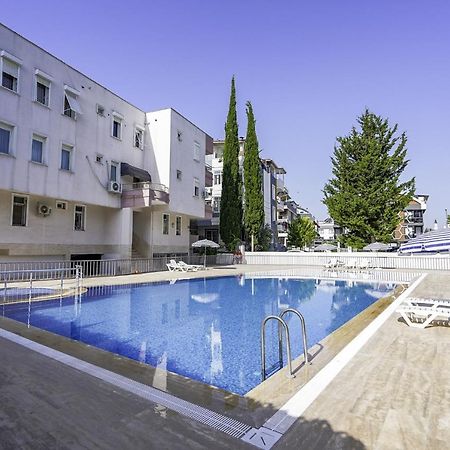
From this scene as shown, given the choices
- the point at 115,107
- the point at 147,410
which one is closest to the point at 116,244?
the point at 115,107

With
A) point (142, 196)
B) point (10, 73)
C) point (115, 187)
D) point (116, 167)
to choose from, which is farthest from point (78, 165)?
point (10, 73)

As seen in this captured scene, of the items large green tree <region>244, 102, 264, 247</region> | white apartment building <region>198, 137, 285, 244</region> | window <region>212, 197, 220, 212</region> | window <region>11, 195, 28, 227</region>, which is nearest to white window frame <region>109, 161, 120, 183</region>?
window <region>11, 195, 28, 227</region>

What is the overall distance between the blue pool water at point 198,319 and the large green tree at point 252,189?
1641 cm

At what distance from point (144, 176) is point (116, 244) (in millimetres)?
5361

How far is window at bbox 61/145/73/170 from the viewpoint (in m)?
18.7

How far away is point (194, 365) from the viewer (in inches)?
263

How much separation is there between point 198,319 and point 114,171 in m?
15.1

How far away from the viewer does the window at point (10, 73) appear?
51.6ft

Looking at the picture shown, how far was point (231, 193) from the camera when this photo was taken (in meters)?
32.7

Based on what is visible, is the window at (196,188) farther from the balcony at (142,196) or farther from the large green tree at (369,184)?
the large green tree at (369,184)

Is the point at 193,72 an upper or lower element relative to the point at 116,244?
upper

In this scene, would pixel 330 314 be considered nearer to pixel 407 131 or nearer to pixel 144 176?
pixel 144 176

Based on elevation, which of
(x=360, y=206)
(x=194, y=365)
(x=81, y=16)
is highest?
(x=81, y=16)

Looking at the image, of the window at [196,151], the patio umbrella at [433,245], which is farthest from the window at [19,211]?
the patio umbrella at [433,245]
